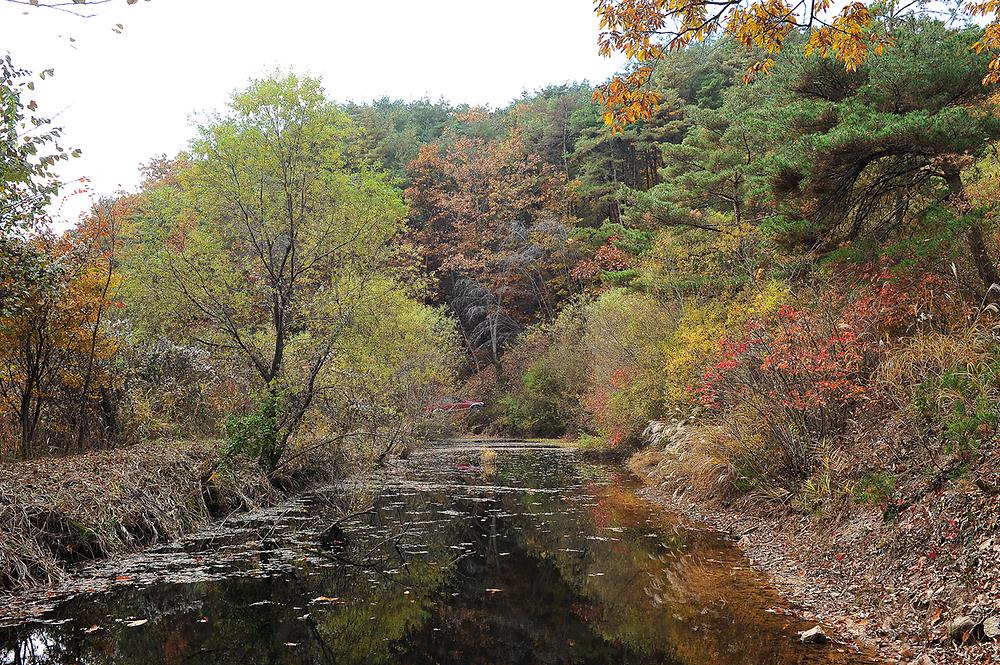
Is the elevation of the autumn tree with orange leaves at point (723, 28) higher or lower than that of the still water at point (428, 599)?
higher

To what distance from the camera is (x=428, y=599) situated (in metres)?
7.46

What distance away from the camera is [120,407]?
13.3 metres

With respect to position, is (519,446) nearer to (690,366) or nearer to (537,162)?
(690,366)

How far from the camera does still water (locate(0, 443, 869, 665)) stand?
589cm

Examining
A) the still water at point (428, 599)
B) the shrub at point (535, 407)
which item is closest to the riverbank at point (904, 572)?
the still water at point (428, 599)

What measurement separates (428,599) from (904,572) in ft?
15.4

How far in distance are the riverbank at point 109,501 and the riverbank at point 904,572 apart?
8.06 m

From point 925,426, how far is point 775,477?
10.3 feet

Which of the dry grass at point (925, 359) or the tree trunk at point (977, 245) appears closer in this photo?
the dry grass at point (925, 359)

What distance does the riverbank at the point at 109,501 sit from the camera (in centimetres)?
753

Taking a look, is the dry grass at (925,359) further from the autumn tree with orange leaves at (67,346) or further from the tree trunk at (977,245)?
the autumn tree with orange leaves at (67,346)

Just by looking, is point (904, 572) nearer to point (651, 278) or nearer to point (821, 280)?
point (821, 280)

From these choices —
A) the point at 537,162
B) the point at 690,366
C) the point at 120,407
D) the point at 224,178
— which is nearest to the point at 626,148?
the point at 537,162

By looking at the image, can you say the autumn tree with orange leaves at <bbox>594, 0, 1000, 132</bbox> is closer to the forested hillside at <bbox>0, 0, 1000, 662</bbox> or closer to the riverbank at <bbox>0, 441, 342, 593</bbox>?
the forested hillside at <bbox>0, 0, 1000, 662</bbox>
